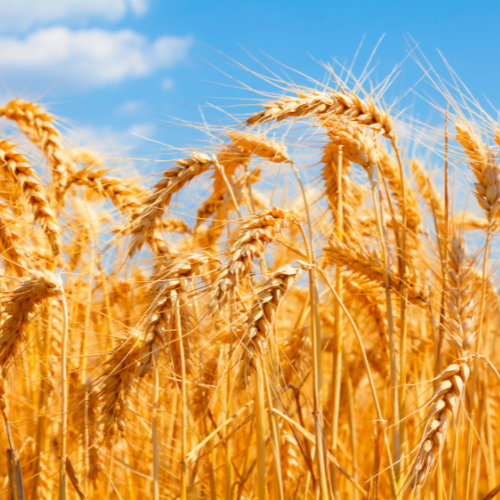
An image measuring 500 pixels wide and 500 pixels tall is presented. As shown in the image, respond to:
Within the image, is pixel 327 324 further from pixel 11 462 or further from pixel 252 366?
pixel 11 462

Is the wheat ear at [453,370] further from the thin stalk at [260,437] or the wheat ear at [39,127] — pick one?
the wheat ear at [39,127]

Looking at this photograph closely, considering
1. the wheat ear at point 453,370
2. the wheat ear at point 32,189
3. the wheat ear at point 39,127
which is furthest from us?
the wheat ear at point 39,127

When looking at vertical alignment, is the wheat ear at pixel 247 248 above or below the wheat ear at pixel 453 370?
above

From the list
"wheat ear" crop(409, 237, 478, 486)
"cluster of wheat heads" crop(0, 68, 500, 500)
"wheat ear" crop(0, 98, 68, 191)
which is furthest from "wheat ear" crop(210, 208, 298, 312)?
"wheat ear" crop(0, 98, 68, 191)

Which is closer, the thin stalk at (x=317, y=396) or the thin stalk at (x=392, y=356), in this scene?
the thin stalk at (x=317, y=396)

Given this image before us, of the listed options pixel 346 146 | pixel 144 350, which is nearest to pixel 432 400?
pixel 144 350

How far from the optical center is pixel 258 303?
1.38m

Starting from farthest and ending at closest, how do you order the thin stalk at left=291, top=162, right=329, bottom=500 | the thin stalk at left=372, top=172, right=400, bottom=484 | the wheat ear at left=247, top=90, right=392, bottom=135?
the wheat ear at left=247, top=90, right=392, bottom=135, the thin stalk at left=372, top=172, right=400, bottom=484, the thin stalk at left=291, top=162, right=329, bottom=500

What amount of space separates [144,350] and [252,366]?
305mm

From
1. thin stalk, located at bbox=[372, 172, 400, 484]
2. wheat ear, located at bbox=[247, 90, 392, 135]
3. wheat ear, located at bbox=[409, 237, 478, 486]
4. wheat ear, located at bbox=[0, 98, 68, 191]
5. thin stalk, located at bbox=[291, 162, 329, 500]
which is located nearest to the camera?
wheat ear, located at bbox=[409, 237, 478, 486]

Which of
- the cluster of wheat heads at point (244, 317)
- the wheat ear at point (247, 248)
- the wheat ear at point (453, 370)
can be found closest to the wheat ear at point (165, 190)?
the cluster of wheat heads at point (244, 317)

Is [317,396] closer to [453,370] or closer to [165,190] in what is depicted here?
[453,370]

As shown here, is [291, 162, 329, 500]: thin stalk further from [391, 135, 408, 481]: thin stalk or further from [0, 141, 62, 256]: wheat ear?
[0, 141, 62, 256]: wheat ear

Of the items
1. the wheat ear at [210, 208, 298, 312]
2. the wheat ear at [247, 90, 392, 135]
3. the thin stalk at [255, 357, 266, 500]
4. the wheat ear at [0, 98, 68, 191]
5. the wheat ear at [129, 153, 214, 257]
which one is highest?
the wheat ear at [0, 98, 68, 191]
